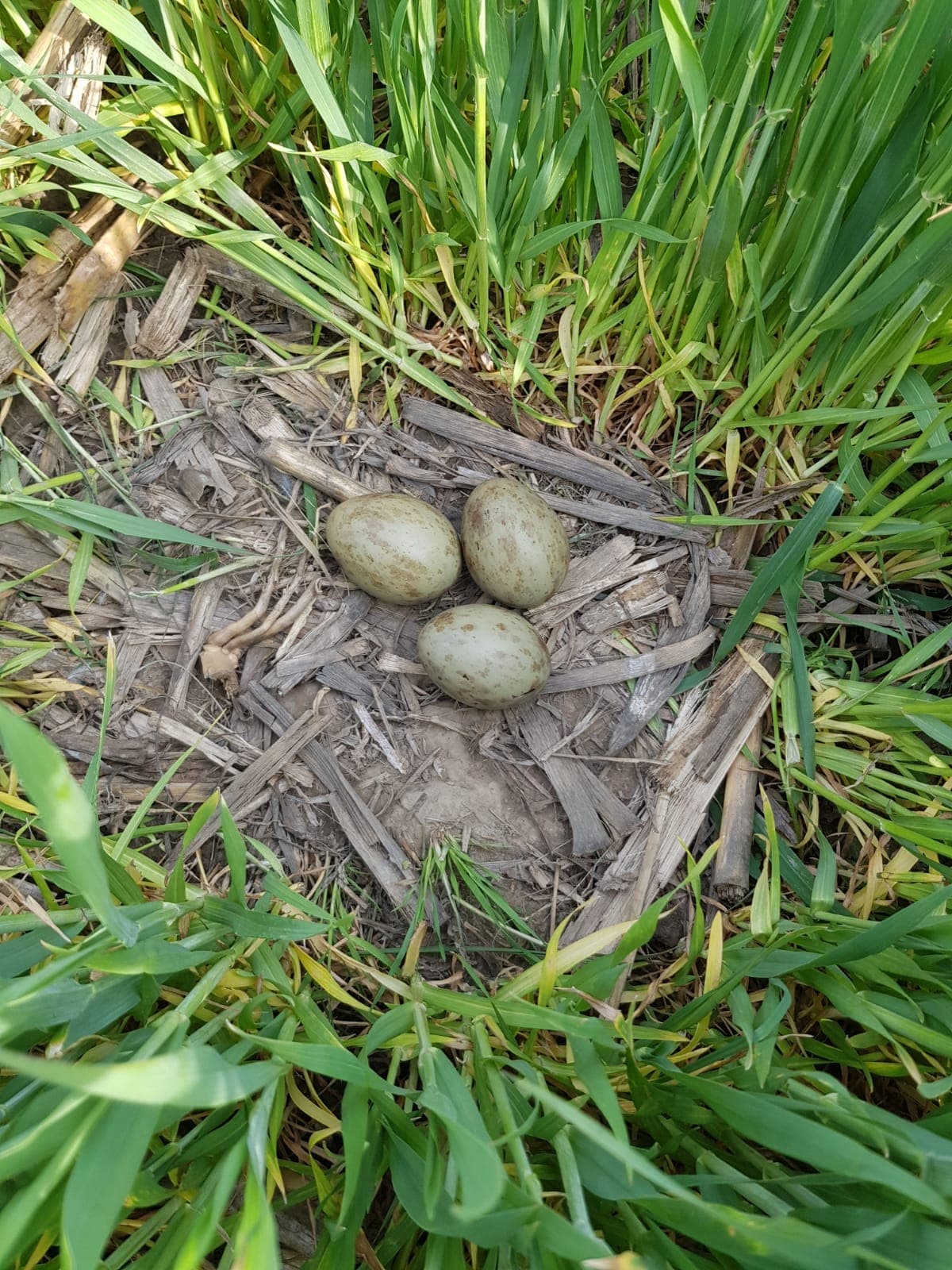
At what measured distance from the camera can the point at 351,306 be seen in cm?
166

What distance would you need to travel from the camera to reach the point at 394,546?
1575mm

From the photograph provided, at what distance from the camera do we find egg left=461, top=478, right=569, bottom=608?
62.3 inches

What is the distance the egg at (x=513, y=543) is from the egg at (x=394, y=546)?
0.07m

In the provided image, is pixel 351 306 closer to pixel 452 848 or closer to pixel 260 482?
pixel 260 482

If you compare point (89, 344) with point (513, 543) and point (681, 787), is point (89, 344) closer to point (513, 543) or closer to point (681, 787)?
point (513, 543)

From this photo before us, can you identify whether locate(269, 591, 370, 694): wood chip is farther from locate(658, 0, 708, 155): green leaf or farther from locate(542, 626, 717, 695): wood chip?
locate(658, 0, 708, 155): green leaf

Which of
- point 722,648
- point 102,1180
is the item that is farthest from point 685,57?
point 102,1180

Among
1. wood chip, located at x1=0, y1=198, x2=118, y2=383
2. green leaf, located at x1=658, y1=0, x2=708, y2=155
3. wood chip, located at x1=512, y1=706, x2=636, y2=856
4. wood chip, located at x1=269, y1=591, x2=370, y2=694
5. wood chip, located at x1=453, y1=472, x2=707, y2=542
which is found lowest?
wood chip, located at x1=512, y1=706, x2=636, y2=856

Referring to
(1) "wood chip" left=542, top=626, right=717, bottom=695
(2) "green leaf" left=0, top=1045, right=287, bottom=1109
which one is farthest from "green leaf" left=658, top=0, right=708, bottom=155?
(2) "green leaf" left=0, top=1045, right=287, bottom=1109

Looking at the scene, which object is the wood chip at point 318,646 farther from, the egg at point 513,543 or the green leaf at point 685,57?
the green leaf at point 685,57

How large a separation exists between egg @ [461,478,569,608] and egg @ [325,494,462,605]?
0.22ft

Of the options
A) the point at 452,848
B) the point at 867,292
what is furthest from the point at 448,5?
the point at 452,848

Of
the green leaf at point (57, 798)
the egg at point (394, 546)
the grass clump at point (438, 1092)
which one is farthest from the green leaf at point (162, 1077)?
the egg at point (394, 546)

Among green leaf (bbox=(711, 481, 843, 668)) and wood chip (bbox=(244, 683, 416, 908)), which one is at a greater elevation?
green leaf (bbox=(711, 481, 843, 668))
